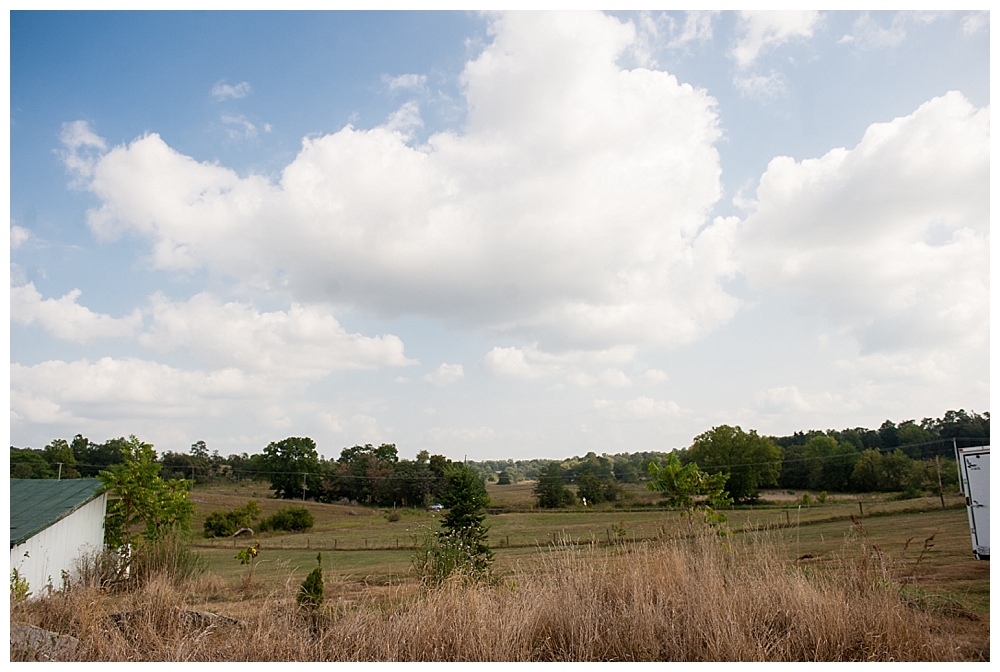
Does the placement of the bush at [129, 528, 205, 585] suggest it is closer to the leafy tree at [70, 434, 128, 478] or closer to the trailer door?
the trailer door

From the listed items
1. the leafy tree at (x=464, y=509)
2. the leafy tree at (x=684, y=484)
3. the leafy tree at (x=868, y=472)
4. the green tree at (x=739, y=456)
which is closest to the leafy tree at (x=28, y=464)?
the leafy tree at (x=464, y=509)

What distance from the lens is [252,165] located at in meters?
9.35

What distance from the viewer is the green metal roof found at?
8.77m

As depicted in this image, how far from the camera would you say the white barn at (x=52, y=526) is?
8.59 m

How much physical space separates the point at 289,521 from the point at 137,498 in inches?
1039

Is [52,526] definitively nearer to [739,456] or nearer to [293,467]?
[293,467]

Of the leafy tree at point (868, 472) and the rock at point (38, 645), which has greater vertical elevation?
the rock at point (38, 645)

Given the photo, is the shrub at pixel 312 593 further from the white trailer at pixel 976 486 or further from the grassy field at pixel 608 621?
the white trailer at pixel 976 486

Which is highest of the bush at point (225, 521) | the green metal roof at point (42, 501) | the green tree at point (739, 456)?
the green metal roof at point (42, 501)

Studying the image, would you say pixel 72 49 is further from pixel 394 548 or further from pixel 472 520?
pixel 394 548

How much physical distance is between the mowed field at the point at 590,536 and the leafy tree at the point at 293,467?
4.92 ft

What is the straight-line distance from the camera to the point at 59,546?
9.83 m

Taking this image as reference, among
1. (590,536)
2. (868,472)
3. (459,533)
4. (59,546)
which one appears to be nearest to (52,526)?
(59,546)

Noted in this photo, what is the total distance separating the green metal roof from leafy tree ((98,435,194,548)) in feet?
1.38
